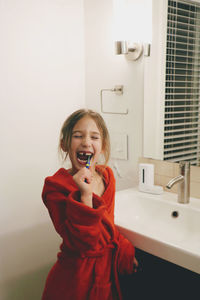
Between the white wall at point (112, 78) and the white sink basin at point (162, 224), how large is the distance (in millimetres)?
212

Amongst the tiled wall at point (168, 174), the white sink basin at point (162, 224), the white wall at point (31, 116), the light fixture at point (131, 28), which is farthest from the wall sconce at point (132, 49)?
the white sink basin at point (162, 224)

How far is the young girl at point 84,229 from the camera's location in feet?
3.30

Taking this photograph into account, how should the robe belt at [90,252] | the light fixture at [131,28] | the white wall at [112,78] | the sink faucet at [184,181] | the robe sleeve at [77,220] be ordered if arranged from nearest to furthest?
the robe sleeve at [77,220]
the robe belt at [90,252]
the sink faucet at [184,181]
the light fixture at [131,28]
the white wall at [112,78]

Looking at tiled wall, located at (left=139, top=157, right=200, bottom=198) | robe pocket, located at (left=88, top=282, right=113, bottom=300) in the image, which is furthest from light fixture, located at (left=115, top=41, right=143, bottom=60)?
robe pocket, located at (left=88, top=282, right=113, bottom=300)

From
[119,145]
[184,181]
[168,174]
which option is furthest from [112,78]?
[184,181]

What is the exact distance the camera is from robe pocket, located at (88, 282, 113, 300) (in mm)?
1075

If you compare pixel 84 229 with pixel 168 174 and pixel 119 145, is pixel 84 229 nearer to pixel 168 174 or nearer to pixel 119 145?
pixel 168 174

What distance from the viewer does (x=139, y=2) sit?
1.58 m

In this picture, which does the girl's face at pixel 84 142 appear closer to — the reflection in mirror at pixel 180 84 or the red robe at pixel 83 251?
the red robe at pixel 83 251

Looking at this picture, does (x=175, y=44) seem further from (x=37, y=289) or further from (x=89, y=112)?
(x=37, y=289)

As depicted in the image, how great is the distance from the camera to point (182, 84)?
4.92ft

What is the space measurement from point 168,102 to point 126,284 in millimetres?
846

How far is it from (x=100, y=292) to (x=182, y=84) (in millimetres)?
961

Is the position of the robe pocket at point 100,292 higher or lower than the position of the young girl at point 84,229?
lower
